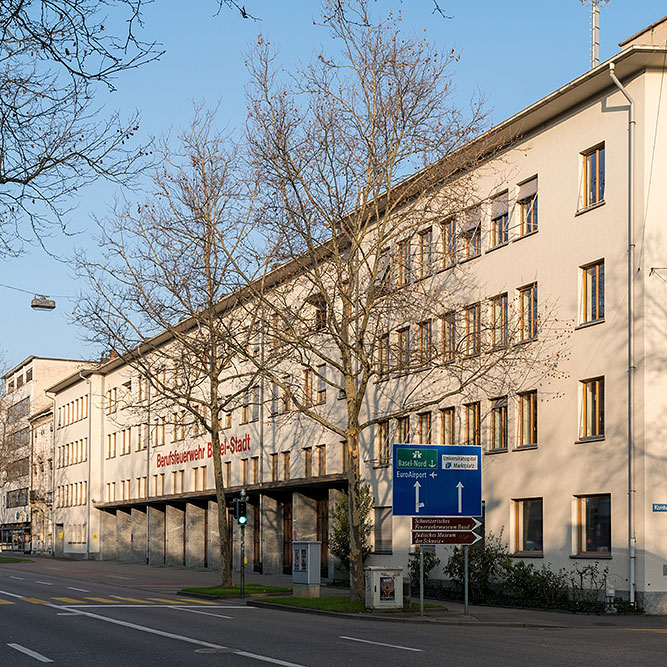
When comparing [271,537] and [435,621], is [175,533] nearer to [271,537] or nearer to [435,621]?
[271,537]

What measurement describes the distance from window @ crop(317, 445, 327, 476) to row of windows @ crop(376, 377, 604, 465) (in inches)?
185

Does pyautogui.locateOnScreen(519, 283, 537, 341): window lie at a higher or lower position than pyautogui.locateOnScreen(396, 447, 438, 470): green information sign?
higher

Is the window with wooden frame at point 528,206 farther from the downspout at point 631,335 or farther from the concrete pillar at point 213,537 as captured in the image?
the concrete pillar at point 213,537

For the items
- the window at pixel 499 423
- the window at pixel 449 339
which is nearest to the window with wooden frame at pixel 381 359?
the window at pixel 449 339

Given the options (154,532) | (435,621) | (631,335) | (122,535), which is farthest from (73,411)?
(435,621)

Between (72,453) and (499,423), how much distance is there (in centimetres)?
6135

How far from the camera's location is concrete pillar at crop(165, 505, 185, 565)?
64.1 meters

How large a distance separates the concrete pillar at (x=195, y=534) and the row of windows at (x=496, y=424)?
21.5 m

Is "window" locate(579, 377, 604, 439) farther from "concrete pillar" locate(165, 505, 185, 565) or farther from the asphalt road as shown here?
"concrete pillar" locate(165, 505, 185, 565)

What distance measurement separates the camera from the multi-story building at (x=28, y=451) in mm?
99938

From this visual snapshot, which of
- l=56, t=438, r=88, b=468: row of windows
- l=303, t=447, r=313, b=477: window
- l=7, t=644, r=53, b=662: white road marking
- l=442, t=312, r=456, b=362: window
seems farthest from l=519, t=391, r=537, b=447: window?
l=56, t=438, r=88, b=468: row of windows

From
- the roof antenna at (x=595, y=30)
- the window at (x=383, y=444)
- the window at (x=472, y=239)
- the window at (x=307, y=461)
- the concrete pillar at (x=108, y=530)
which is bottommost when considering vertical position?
the concrete pillar at (x=108, y=530)

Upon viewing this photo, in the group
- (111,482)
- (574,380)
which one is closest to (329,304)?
(574,380)

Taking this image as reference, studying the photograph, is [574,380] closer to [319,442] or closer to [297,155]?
[297,155]
